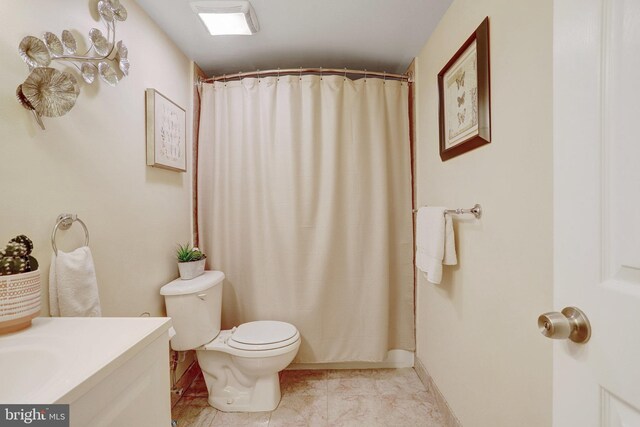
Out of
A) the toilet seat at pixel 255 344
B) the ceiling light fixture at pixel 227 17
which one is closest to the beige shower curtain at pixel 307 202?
the toilet seat at pixel 255 344

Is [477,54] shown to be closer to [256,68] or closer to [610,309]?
[610,309]

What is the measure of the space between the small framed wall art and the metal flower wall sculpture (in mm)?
289

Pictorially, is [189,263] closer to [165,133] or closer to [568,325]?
[165,133]

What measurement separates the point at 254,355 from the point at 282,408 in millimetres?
414

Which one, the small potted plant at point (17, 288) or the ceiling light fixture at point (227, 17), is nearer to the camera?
the small potted plant at point (17, 288)

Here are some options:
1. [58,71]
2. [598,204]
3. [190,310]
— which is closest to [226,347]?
[190,310]

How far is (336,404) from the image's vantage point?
67.1 inches

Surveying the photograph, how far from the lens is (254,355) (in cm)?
156

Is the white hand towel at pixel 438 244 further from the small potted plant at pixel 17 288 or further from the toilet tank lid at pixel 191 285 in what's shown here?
the small potted plant at pixel 17 288

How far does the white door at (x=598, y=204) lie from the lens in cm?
42

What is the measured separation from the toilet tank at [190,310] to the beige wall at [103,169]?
0.32 feet

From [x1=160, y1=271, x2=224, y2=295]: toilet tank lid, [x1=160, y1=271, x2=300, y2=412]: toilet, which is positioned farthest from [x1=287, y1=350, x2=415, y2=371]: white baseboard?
[x1=160, y1=271, x2=224, y2=295]: toilet tank lid

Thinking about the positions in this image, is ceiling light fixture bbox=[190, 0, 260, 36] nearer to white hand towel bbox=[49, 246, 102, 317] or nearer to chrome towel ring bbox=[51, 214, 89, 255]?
A: chrome towel ring bbox=[51, 214, 89, 255]

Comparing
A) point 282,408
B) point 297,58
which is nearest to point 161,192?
point 297,58
